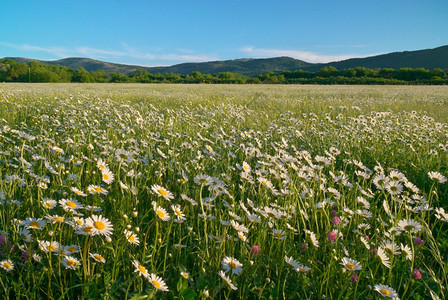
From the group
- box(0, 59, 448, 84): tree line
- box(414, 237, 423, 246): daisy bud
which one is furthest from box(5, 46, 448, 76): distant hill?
box(414, 237, 423, 246): daisy bud

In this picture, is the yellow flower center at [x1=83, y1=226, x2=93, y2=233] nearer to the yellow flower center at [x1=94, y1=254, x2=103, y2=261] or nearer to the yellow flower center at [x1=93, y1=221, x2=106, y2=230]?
the yellow flower center at [x1=93, y1=221, x2=106, y2=230]

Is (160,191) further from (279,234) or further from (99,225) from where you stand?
(279,234)

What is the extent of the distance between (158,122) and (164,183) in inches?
93.3

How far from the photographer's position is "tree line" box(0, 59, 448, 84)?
50.9 metres

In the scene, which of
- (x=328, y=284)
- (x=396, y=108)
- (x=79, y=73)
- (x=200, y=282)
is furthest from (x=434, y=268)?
(x=79, y=73)

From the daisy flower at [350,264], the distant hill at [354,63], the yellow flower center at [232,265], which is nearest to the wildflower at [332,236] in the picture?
the daisy flower at [350,264]

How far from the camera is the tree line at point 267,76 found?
50906 millimetres

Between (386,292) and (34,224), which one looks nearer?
(386,292)

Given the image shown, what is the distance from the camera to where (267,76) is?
2484 inches

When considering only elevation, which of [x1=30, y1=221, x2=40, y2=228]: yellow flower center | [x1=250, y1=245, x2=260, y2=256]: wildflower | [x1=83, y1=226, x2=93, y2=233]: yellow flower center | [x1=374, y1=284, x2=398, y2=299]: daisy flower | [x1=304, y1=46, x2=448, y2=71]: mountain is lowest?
[x1=250, y1=245, x2=260, y2=256]: wildflower

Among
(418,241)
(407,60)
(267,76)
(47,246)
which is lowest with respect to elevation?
(418,241)

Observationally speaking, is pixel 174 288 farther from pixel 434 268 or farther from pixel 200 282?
pixel 434 268

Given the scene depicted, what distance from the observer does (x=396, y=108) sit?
9.36 m

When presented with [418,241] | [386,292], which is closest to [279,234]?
[386,292]
